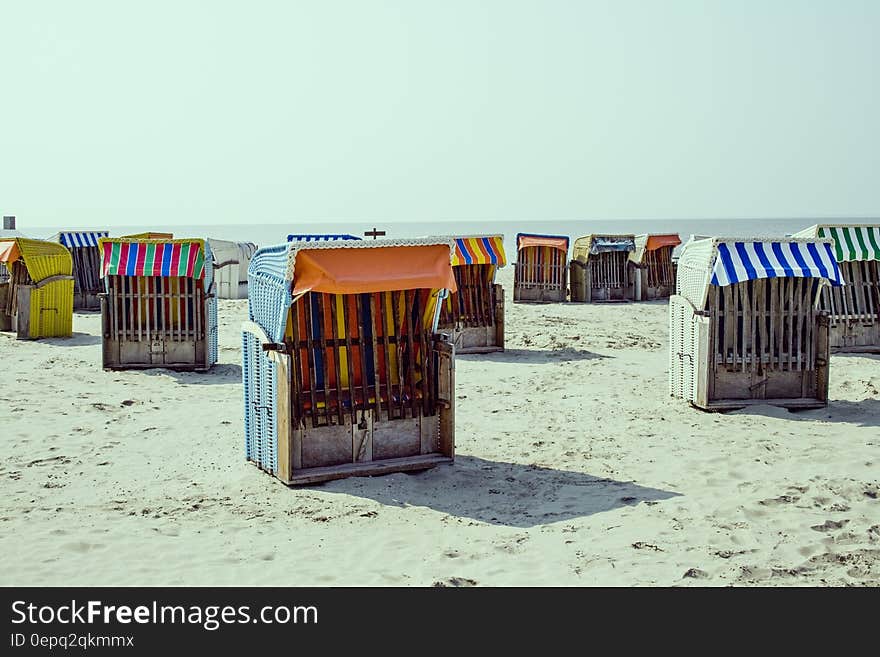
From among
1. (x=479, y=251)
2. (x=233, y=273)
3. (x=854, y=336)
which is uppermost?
(x=479, y=251)

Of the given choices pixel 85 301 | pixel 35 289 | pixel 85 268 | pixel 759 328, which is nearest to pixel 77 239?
pixel 85 268

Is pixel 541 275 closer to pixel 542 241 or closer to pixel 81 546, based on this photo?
pixel 542 241

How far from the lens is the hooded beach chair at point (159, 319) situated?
13.6 metres

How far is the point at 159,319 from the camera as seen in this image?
13.8m

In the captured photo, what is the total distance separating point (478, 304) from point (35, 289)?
27.4 feet

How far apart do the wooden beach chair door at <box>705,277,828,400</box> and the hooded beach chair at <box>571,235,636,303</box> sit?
14.9m

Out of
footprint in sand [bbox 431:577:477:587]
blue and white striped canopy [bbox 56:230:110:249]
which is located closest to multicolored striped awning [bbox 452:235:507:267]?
footprint in sand [bbox 431:577:477:587]

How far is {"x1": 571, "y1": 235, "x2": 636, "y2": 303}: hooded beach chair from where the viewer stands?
25844 mm

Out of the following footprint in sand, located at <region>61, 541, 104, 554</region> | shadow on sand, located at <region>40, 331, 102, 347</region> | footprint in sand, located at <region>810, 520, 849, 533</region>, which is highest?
shadow on sand, located at <region>40, 331, 102, 347</region>

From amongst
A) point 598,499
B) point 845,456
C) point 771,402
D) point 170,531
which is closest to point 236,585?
point 170,531

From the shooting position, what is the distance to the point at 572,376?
1329 centimetres

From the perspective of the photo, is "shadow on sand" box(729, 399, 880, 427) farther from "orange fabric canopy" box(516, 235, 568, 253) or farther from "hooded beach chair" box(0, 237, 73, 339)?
"orange fabric canopy" box(516, 235, 568, 253)

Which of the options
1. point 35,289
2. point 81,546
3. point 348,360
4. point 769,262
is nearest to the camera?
point 81,546
